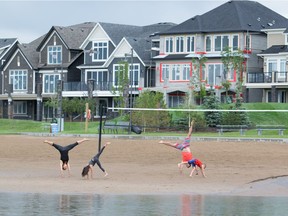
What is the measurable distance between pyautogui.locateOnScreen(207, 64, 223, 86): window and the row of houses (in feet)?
0.29

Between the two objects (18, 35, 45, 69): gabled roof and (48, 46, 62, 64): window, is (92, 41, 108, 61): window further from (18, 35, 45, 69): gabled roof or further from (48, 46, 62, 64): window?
(18, 35, 45, 69): gabled roof

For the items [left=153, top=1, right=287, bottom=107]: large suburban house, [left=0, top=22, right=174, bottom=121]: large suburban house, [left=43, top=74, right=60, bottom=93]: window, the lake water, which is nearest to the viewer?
the lake water

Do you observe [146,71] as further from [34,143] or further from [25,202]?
[25,202]

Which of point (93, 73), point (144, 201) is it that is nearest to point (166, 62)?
point (93, 73)

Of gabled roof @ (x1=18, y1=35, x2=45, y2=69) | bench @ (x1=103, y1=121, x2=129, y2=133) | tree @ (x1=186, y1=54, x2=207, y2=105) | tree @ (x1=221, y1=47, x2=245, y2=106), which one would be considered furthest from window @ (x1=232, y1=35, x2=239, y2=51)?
gabled roof @ (x1=18, y1=35, x2=45, y2=69)

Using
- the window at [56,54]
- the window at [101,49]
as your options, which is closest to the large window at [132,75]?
the window at [101,49]

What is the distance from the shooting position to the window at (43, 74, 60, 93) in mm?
94562

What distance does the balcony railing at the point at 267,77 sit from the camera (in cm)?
7856

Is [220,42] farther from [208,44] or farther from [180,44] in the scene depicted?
[180,44]

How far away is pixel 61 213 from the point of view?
24.1 meters

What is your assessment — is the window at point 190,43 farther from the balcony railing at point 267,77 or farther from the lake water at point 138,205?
the lake water at point 138,205

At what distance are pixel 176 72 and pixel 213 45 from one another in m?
4.27

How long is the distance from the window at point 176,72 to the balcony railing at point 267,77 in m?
6.49

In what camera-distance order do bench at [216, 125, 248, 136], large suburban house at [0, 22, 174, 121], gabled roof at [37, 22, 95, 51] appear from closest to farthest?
bench at [216, 125, 248, 136] → large suburban house at [0, 22, 174, 121] → gabled roof at [37, 22, 95, 51]
